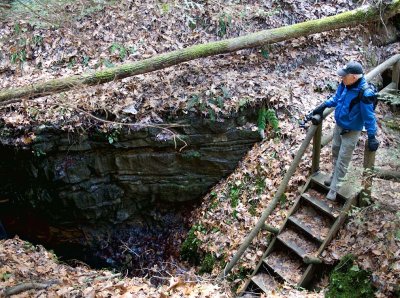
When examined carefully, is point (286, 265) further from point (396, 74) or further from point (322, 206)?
point (396, 74)

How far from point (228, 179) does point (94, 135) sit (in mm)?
3202

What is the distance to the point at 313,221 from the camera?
5863mm

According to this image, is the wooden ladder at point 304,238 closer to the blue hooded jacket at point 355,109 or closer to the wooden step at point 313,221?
the wooden step at point 313,221

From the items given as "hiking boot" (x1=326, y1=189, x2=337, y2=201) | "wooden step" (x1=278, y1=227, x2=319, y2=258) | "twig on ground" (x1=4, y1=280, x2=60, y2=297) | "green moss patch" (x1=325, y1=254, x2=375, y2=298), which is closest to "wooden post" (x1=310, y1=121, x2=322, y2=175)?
"hiking boot" (x1=326, y1=189, x2=337, y2=201)

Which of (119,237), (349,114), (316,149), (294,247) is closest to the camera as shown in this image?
(349,114)

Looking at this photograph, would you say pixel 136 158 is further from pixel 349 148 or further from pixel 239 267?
pixel 349 148

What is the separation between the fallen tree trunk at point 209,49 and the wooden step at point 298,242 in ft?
14.5

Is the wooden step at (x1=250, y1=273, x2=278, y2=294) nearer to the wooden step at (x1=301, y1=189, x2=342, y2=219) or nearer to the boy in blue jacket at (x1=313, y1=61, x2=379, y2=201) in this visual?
the wooden step at (x1=301, y1=189, x2=342, y2=219)

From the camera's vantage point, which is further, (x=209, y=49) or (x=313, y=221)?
(x=209, y=49)

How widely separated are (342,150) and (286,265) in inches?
78.0

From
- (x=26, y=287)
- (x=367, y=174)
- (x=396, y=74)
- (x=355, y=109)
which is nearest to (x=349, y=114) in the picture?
(x=355, y=109)

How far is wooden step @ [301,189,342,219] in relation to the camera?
5637mm

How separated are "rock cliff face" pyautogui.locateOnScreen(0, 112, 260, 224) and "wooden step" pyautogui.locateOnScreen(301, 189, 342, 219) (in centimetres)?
242

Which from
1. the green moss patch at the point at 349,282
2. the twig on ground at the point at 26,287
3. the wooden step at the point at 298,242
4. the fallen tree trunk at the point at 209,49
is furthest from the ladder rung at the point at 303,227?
the fallen tree trunk at the point at 209,49
